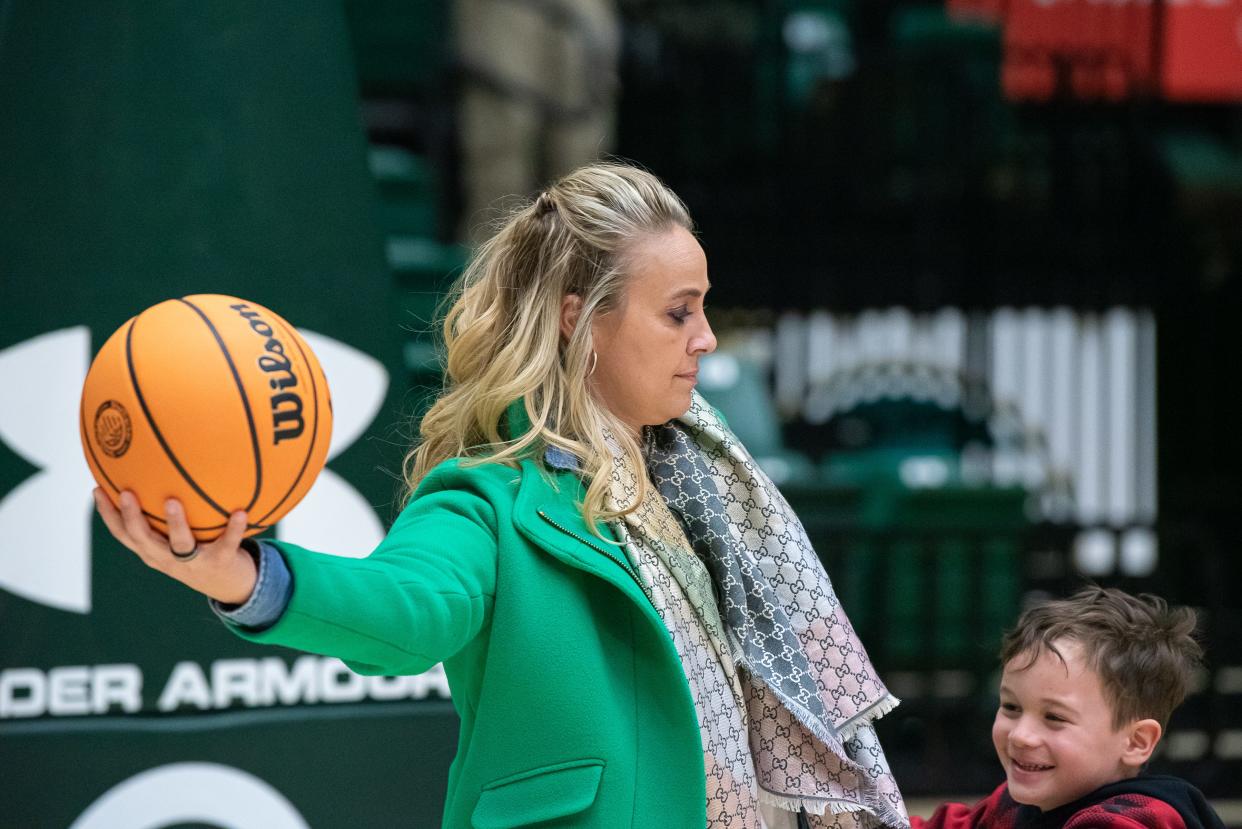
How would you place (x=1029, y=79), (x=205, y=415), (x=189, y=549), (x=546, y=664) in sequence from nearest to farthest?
(x=189, y=549) < (x=205, y=415) < (x=546, y=664) < (x=1029, y=79)

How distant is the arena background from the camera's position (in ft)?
9.73

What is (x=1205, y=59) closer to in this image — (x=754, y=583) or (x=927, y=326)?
(x=927, y=326)

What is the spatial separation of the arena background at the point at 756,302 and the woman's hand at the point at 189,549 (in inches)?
60.2

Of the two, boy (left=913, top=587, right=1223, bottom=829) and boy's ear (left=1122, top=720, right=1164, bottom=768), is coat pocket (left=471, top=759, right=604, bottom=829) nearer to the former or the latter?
boy (left=913, top=587, right=1223, bottom=829)

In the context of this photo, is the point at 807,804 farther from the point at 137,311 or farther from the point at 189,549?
the point at 137,311

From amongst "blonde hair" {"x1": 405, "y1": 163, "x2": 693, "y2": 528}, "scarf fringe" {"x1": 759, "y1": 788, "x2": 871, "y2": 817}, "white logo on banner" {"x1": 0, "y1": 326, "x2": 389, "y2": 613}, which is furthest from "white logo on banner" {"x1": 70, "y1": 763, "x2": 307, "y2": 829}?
"scarf fringe" {"x1": 759, "y1": 788, "x2": 871, "y2": 817}

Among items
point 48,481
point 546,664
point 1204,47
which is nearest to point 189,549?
point 546,664

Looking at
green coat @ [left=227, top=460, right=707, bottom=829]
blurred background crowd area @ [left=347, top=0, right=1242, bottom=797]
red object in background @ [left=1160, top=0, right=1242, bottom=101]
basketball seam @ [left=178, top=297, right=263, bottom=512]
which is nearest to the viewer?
basketball seam @ [left=178, top=297, right=263, bottom=512]

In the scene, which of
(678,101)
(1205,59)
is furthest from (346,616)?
(678,101)

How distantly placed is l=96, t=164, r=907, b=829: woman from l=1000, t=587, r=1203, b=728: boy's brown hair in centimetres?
25

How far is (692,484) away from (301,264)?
47.7 inches

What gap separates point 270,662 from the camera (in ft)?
10.1

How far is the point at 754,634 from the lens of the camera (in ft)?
7.08

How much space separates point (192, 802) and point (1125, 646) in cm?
178
